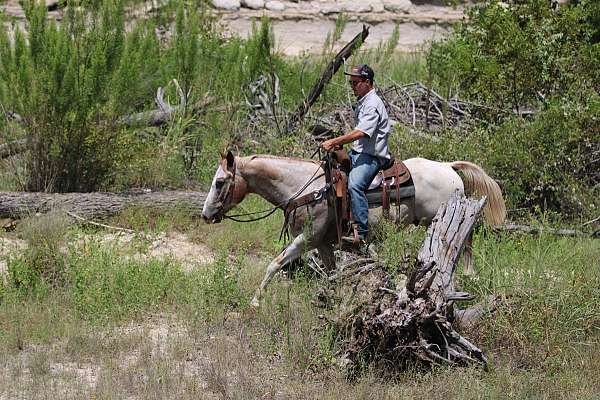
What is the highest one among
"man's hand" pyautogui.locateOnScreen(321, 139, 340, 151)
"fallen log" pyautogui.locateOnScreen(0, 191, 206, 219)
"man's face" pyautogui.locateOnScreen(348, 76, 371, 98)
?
"man's face" pyautogui.locateOnScreen(348, 76, 371, 98)

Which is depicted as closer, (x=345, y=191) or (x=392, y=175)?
(x=345, y=191)

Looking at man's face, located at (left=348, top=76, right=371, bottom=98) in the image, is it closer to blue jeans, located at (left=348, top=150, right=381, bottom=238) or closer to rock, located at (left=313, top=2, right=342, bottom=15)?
blue jeans, located at (left=348, top=150, right=381, bottom=238)

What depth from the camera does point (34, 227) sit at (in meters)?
11.1

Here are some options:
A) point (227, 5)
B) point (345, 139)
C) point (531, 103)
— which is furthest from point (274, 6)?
point (345, 139)

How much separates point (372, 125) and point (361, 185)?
652 mm

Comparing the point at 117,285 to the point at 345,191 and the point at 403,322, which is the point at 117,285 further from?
the point at 403,322

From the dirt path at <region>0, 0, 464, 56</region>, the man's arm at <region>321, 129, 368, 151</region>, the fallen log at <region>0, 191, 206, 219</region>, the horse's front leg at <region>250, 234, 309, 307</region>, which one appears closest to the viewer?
the man's arm at <region>321, 129, 368, 151</region>

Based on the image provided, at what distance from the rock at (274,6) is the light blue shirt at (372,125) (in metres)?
17.3

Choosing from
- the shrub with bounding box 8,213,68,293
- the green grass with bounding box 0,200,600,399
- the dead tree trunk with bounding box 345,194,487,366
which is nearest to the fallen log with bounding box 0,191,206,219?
the shrub with bounding box 8,213,68,293

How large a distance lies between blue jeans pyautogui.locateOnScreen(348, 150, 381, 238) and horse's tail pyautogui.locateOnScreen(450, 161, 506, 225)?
1.18m

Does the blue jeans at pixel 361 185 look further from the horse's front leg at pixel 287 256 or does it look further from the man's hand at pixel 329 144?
the horse's front leg at pixel 287 256

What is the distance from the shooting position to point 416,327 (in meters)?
8.01

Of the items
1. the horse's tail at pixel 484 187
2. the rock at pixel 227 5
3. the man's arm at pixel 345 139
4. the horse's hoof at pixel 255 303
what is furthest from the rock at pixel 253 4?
the horse's hoof at pixel 255 303

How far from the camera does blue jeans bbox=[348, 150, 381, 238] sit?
393 inches
